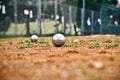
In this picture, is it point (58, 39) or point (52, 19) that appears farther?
point (52, 19)

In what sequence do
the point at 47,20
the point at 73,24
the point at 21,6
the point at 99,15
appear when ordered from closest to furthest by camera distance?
the point at 21,6 → the point at 47,20 → the point at 73,24 → the point at 99,15

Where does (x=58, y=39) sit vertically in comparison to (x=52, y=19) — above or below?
below

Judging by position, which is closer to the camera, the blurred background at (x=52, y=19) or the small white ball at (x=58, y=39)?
the small white ball at (x=58, y=39)

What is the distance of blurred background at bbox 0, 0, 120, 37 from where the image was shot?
24875mm

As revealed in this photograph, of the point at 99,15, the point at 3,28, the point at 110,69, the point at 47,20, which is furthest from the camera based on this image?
the point at 99,15

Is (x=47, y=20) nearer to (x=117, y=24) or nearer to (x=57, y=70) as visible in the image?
(x=117, y=24)

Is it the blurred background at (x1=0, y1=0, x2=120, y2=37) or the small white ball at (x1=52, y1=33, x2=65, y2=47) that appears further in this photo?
the blurred background at (x1=0, y1=0, x2=120, y2=37)

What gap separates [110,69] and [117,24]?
3030cm

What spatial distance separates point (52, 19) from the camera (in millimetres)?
28484

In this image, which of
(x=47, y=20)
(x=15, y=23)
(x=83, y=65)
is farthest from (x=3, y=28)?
(x=83, y=65)

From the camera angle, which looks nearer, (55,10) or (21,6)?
(21,6)

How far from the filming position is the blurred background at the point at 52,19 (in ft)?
81.6

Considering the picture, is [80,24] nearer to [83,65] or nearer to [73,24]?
[73,24]

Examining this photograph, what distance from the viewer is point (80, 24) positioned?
32.1 m
